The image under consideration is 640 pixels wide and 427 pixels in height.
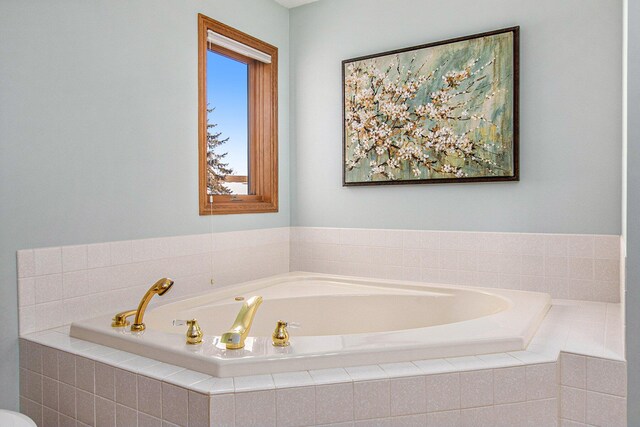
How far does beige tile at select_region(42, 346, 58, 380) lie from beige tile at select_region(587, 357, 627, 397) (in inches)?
74.0

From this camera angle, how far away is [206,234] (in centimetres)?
266

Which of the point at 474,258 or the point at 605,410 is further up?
the point at 474,258

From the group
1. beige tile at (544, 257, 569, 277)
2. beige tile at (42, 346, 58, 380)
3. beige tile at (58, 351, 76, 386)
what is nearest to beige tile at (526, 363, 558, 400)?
beige tile at (544, 257, 569, 277)

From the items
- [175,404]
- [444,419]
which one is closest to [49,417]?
[175,404]

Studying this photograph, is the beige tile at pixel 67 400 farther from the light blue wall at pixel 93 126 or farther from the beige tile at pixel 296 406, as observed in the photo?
the beige tile at pixel 296 406

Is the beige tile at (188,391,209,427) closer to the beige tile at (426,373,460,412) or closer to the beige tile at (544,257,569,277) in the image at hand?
the beige tile at (426,373,460,412)

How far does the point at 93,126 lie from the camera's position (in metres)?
2.08

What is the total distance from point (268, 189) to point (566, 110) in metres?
1.83

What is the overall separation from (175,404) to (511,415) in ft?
3.42

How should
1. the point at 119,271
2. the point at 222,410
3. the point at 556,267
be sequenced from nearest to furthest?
the point at 222,410 < the point at 119,271 < the point at 556,267

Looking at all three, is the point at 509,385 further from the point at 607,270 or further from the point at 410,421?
the point at 607,270

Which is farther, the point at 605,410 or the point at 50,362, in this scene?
the point at 50,362

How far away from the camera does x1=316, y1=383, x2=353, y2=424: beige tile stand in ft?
4.49

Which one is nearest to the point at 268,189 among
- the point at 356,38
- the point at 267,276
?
the point at 267,276
